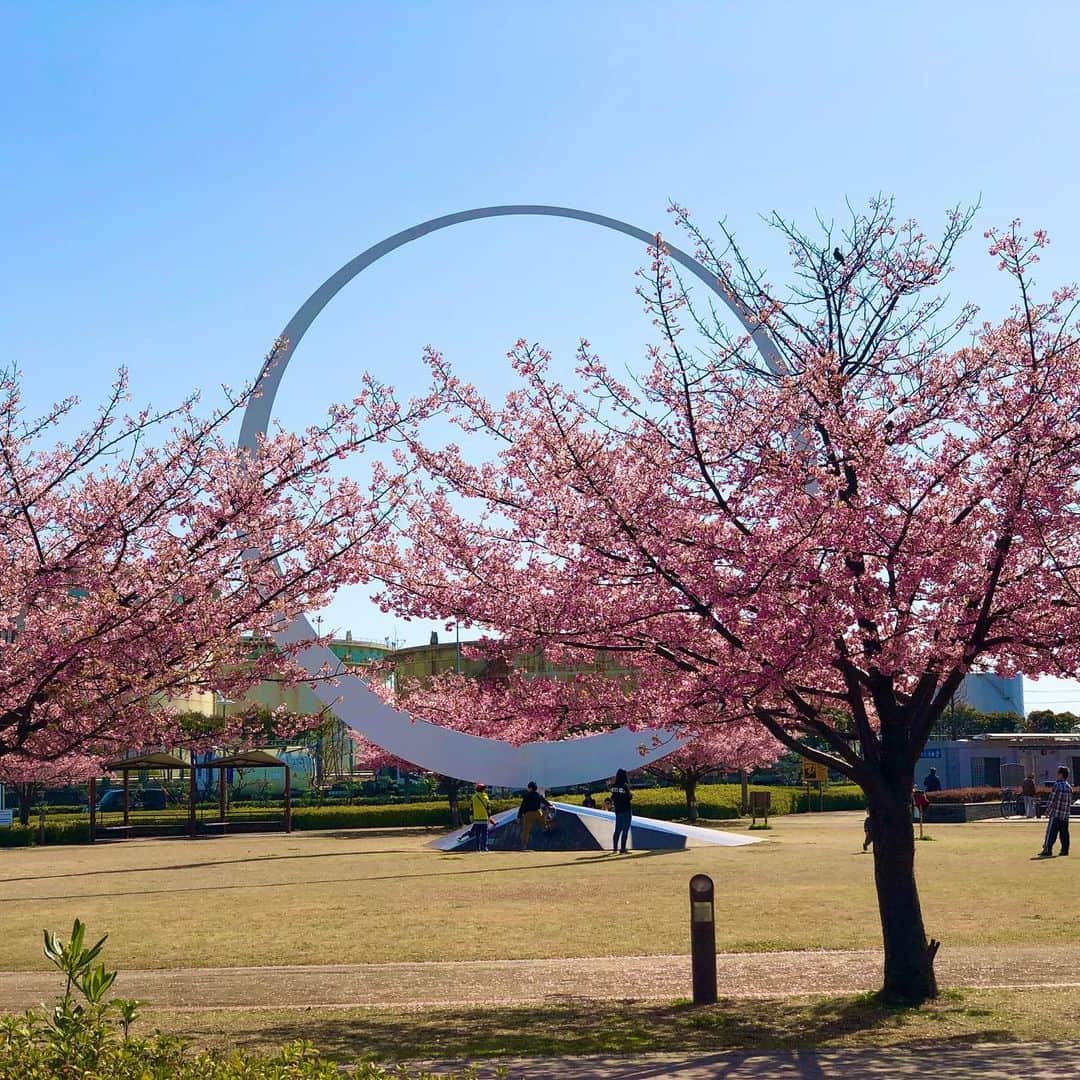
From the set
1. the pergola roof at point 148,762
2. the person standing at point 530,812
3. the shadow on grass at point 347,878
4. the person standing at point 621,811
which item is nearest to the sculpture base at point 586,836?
the person standing at point 530,812

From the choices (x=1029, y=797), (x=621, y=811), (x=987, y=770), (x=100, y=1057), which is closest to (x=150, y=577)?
(x=100, y=1057)

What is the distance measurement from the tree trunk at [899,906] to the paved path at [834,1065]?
1.67 metres

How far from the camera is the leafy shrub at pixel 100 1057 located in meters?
5.69

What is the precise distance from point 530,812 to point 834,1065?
20460mm

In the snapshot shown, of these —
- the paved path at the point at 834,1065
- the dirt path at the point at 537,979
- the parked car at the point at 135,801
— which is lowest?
the parked car at the point at 135,801

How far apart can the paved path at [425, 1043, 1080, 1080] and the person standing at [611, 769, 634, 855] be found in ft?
58.4

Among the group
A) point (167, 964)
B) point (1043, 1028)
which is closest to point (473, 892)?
point (167, 964)

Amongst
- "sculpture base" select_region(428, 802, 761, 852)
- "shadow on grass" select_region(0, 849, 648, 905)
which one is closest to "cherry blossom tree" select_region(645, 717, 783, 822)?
"sculpture base" select_region(428, 802, 761, 852)

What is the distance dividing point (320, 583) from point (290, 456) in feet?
3.51

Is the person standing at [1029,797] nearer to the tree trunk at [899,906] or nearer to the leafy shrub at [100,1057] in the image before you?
the tree trunk at [899,906]

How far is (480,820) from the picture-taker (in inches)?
1119

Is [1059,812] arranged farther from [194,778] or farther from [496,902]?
[194,778]

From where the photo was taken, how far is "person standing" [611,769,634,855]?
1033 inches

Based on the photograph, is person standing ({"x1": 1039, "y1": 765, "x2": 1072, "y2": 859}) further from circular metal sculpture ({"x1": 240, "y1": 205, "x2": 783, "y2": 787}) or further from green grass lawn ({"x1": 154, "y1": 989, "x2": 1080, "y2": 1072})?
green grass lawn ({"x1": 154, "y1": 989, "x2": 1080, "y2": 1072})
